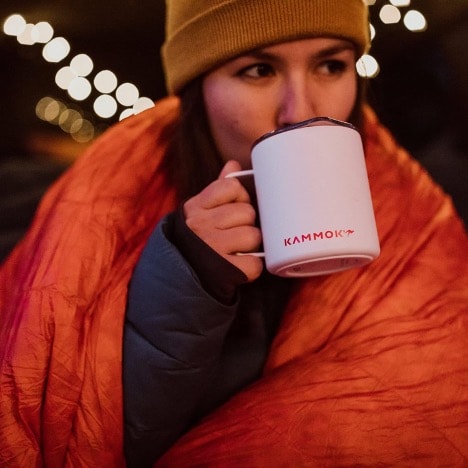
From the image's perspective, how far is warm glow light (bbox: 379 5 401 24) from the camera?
203 centimetres

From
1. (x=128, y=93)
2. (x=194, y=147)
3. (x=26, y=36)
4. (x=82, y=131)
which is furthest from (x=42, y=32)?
(x=194, y=147)

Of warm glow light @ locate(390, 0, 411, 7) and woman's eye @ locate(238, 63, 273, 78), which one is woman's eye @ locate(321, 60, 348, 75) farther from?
warm glow light @ locate(390, 0, 411, 7)

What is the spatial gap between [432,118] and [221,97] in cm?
137

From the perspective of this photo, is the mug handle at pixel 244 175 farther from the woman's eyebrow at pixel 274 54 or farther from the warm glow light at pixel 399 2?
the warm glow light at pixel 399 2

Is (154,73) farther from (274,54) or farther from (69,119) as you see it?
(274,54)

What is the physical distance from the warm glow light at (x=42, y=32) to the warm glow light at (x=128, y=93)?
0.47 meters

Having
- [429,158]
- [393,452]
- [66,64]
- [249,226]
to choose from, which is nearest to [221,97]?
[249,226]

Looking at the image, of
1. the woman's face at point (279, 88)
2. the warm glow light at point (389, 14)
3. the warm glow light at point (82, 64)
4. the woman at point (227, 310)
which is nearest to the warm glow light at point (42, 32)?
the warm glow light at point (82, 64)

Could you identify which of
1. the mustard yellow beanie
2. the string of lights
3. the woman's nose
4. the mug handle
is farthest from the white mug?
the string of lights

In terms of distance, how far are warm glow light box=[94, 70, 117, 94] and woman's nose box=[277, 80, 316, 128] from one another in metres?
2.60

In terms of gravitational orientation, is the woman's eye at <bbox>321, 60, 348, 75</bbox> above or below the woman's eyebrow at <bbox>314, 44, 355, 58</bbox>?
below

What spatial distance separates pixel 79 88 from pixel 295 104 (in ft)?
9.05

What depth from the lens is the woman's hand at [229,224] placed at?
1.95 feet

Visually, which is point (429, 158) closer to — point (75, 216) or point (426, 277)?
point (426, 277)
